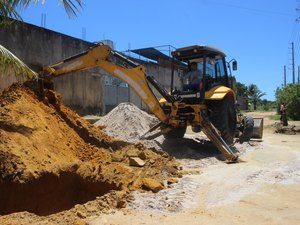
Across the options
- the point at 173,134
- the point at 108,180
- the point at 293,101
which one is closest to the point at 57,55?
the point at 173,134

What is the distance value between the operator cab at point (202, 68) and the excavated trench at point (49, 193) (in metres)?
4.54

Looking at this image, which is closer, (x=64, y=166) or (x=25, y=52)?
(x=64, y=166)

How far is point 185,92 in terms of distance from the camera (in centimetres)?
1034

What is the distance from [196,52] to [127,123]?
3202mm

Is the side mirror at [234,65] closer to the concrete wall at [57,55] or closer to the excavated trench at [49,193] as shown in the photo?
the excavated trench at [49,193]

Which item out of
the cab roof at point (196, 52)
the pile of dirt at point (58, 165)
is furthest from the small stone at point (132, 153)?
the cab roof at point (196, 52)

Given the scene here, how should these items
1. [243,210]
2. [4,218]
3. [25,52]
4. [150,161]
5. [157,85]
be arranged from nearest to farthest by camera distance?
1. [4,218]
2. [243,210]
3. [150,161]
4. [157,85]
5. [25,52]

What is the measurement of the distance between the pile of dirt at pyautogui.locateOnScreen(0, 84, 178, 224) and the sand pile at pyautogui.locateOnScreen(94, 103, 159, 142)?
256 cm

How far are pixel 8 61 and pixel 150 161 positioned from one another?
3.46m

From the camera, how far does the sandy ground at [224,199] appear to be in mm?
4980

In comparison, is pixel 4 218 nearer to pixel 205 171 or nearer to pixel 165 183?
pixel 165 183

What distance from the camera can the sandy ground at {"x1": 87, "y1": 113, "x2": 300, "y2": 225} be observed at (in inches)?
196

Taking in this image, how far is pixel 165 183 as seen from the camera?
691 cm

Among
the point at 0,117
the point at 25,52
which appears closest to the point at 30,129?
the point at 0,117
